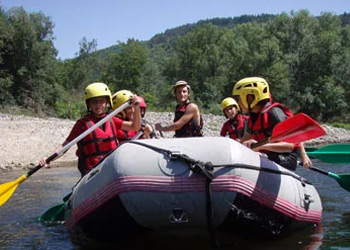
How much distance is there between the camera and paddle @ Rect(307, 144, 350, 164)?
230 inches

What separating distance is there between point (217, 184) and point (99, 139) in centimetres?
192

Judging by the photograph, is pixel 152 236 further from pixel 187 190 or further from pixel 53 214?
pixel 53 214

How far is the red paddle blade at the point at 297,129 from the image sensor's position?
165 inches

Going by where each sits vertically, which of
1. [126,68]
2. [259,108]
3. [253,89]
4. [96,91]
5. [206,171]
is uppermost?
[126,68]

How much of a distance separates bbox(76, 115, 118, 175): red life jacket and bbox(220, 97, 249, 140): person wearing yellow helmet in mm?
3105

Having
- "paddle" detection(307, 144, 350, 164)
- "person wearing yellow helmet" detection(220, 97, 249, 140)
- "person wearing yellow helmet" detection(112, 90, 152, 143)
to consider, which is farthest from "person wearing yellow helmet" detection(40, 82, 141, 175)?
"person wearing yellow helmet" detection(220, 97, 249, 140)

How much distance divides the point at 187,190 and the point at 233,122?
4.52 meters

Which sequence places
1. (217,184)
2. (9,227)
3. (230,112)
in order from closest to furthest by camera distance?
(217,184) → (9,227) → (230,112)

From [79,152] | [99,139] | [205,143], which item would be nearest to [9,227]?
[79,152]

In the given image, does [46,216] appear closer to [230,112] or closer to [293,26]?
[230,112]

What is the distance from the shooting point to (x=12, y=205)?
7.62 m

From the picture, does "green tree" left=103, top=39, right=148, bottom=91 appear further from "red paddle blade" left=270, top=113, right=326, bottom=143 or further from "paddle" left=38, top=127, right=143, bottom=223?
"red paddle blade" left=270, top=113, right=326, bottom=143

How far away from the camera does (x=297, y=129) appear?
4270 millimetres

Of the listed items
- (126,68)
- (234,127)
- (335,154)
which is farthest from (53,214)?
(126,68)
